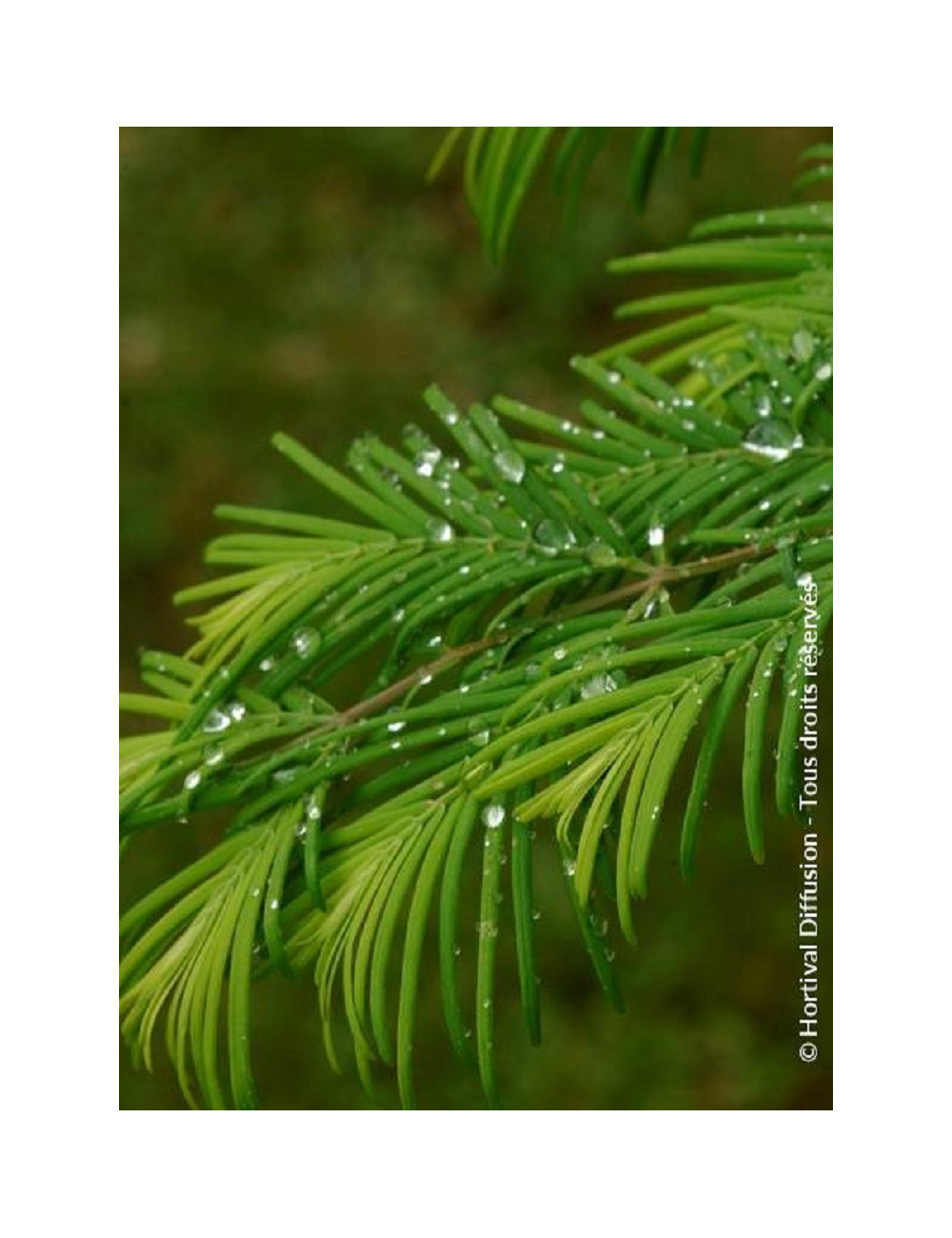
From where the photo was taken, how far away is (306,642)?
0.60m

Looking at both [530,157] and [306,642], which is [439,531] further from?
[530,157]

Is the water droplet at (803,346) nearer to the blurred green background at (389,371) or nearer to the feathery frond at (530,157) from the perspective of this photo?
the feathery frond at (530,157)

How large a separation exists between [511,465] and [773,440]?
0.11 meters

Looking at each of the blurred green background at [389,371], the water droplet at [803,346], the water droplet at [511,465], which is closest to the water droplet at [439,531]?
the water droplet at [511,465]

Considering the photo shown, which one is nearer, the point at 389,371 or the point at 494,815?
the point at 494,815

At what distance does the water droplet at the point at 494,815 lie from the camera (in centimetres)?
53

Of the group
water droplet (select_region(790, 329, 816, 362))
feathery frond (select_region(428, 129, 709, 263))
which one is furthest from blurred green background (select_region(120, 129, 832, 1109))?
water droplet (select_region(790, 329, 816, 362))

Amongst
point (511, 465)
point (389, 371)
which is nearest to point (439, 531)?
point (511, 465)

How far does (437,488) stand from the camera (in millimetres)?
622

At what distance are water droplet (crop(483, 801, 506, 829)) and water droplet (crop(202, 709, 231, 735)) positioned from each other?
0.11 metres

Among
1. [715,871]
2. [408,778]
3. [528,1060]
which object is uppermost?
[408,778]
